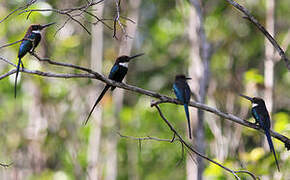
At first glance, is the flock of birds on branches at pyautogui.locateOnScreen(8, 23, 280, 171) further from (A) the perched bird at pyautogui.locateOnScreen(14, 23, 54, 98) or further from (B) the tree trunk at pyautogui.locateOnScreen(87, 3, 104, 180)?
(B) the tree trunk at pyautogui.locateOnScreen(87, 3, 104, 180)

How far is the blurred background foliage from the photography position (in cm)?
711

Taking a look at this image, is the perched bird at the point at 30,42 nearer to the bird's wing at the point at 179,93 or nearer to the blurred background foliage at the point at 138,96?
the blurred background foliage at the point at 138,96

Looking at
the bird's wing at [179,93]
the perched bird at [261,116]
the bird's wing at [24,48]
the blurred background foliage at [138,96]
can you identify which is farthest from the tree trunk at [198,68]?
the bird's wing at [24,48]

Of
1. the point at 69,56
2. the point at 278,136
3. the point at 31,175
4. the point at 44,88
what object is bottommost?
the point at 31,175

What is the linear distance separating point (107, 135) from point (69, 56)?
1.72 m

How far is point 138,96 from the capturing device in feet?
33.0

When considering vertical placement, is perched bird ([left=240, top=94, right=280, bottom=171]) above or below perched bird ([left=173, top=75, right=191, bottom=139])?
below

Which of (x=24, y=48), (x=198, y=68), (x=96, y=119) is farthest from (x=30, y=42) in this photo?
(x=96, y=119)

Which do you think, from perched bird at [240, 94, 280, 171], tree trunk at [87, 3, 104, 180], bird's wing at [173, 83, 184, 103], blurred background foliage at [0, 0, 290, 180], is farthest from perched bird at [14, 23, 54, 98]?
perched bird at [240, 94, 280, 171]

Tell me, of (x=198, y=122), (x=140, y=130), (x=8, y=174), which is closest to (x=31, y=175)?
(x=8, y=174)

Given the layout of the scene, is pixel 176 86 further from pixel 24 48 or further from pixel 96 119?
pixel 96 119

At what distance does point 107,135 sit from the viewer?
839cm

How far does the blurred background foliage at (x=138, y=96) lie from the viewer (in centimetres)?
711

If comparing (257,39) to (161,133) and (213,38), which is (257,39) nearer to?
(213,38)
